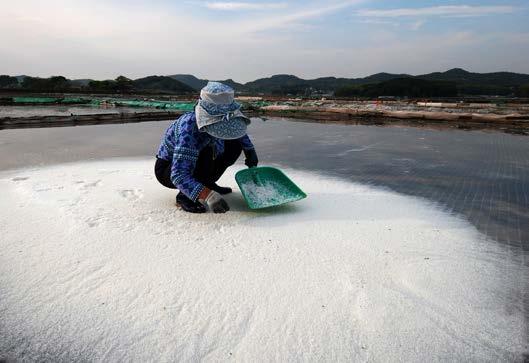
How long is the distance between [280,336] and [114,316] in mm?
672

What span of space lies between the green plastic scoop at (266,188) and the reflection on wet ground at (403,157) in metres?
1.19

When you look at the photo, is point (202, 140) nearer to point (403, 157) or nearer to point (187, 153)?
point (187, 153)

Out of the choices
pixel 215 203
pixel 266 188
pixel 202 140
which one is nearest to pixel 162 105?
pixel 266 188

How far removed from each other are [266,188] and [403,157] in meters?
3.20

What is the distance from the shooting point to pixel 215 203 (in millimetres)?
2584

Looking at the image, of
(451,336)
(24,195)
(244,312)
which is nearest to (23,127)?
(24,195)

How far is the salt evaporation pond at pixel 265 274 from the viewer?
138 centimetres

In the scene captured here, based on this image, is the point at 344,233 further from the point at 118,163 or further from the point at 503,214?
the point at 118,163

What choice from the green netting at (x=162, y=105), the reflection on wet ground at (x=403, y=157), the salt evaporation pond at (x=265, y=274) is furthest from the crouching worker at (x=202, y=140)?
the green netting at (x=162, y=105)

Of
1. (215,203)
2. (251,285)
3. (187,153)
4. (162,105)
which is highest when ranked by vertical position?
(162,105)

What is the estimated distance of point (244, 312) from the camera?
1.54 m

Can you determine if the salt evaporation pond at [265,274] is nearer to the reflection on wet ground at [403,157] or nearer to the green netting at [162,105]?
A: the reflection on wet ground at [403,157]

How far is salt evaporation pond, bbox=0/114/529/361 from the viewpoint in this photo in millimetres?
1380

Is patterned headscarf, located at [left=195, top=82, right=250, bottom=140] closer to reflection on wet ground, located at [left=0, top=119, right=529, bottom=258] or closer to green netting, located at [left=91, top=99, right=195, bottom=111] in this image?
reflection on wet ground, located at [left=0, top=119, right=529, bottom=258]
